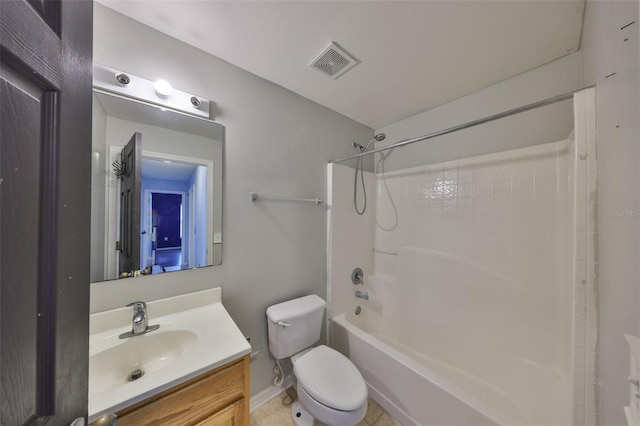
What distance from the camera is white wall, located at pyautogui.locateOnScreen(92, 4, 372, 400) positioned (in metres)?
1.04

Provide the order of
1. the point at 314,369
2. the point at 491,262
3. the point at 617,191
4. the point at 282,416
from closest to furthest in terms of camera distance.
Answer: the point at 617,191, the point at 314,369, the point at 282,416, the point at 491,262

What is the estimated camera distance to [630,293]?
1.85 ft

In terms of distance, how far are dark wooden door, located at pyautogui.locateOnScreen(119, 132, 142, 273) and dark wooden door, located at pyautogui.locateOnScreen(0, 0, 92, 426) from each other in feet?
2.16

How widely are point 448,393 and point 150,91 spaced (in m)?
2.27

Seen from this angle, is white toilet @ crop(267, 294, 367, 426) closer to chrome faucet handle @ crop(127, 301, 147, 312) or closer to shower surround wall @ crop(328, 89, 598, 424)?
shower surround wall @ crop(328, 89, 598, 424)

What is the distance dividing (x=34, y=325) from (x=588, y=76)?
7.18ft

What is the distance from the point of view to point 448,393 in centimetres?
111

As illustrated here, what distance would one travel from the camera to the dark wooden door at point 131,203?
3.28 feet

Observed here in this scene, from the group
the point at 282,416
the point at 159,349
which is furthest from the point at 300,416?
the point at 159,349

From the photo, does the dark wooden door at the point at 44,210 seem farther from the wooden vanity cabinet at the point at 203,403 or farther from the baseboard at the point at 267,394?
the baseboard at the point at 267,394

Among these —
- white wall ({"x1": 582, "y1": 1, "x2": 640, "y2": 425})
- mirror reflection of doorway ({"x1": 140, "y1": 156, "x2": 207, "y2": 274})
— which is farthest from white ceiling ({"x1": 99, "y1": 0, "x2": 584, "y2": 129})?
mirror reflection of doorway ({"x1": 140, "y1": 156, "x2": 207, "y2": 274})

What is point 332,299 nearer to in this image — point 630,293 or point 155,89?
point 630,293

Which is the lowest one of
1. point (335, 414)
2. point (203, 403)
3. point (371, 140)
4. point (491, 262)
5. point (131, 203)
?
point (335, 414)

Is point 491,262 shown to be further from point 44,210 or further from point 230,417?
point 44,210
